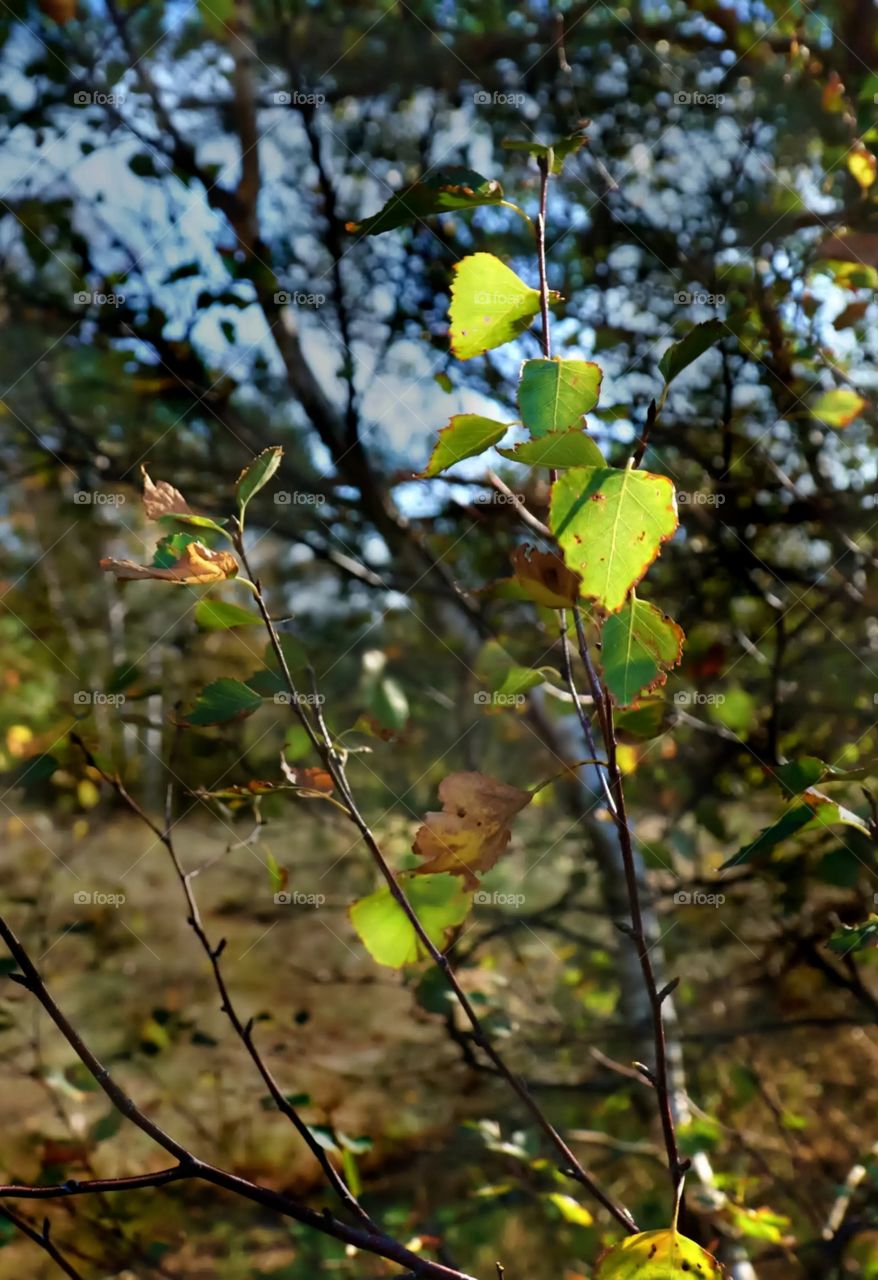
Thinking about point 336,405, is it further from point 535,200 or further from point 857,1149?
point 857,1149

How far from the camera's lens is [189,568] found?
0.48 metres

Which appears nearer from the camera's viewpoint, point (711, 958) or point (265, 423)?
point (711, 958)

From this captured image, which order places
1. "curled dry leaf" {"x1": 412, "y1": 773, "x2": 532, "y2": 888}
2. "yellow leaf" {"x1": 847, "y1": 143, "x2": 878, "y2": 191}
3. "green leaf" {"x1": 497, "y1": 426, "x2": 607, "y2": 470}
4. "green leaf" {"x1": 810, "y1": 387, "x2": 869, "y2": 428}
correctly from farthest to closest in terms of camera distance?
1. "green leaf" {"x1": 810, "y1": 387, "x2": 869, "y2": 428}
2. "yellow leaf" {"x1": 847, "y1": 143, "x2": 878, "y2": 191}
3. "curled dry leaf" {"x1": 412, "y1": 773, "x2": 532, "y2": 888}
4. "green leaf" {"x1": 497, "y1": 426, "x2": 607, "y2": 470}

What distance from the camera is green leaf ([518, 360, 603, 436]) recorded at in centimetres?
41

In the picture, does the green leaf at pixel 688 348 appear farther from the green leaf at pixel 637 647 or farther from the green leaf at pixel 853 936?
the green leaf at pixel 853 936

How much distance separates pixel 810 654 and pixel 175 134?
3.67ft

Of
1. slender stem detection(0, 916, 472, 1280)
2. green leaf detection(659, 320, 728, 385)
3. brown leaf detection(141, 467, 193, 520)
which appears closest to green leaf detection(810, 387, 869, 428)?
green leaf detection(659, 320, 728, 385)

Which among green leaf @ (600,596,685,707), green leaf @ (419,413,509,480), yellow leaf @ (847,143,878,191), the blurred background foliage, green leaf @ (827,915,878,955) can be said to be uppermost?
yellow leaf @ (847,143,878,191)

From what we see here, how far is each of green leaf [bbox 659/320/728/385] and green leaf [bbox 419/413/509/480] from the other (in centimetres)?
8

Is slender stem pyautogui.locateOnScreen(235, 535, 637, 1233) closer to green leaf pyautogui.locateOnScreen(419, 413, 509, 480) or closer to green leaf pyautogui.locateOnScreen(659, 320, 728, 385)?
green leaf pyautogui.locateOnScreen(419, 413, 509, 480)

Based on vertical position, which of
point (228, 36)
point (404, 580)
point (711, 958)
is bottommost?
point (711, 958)

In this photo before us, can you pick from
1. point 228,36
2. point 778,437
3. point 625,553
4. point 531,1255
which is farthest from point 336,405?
point 531,1255

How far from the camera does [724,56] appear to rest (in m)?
1.43

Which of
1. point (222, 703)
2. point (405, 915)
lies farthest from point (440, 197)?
point (405, 915)
